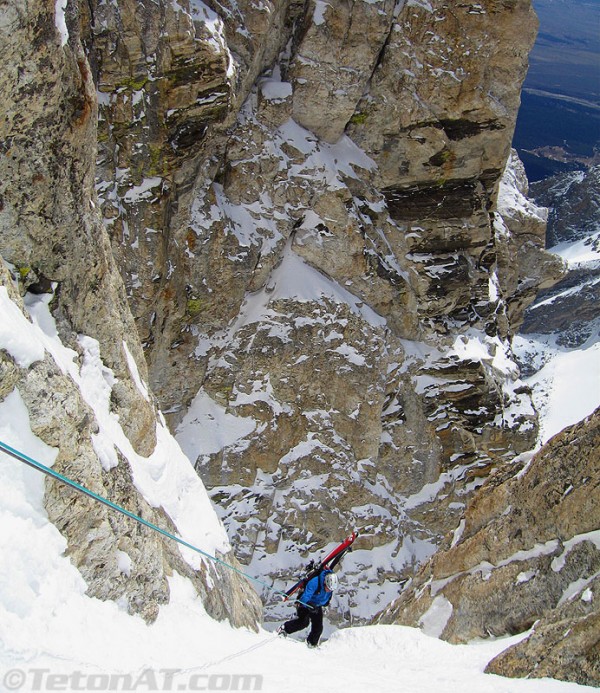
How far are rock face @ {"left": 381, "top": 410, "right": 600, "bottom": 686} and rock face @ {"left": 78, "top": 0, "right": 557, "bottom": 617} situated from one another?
15.4 m

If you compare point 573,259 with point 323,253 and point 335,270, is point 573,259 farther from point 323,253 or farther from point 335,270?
point 323,253

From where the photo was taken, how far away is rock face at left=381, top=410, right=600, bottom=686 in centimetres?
767

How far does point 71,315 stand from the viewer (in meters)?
8.12

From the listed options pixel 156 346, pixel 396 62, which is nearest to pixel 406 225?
pixel 396 62

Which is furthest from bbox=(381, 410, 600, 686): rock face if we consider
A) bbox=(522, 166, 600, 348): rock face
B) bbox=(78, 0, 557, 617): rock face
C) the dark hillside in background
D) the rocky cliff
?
the dark hillside in background


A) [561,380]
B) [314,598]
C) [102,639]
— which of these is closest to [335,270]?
[314,598]

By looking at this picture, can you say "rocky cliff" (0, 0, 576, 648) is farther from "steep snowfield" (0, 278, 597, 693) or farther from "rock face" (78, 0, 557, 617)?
"steep snowfield" (0, 278, 597, 693)

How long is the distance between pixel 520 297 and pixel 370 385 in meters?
18.7

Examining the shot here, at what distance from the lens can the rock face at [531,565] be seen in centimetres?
767

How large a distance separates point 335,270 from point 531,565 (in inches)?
787

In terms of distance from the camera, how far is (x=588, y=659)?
6.39 metres

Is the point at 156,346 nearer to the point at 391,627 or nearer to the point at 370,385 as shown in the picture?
the point at 370,385

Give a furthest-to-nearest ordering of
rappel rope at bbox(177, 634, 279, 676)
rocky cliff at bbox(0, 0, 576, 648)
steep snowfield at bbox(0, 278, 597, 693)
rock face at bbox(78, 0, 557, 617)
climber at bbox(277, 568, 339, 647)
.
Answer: rock face at bbox(78, 0, 557, 617) → rocky cliff at bbox(0, 0, 576, 648) → climber at bbox(277, 568, 339, 647) → rappel rope at bbox(177, 634, 279, 676) → steep snowfield at bbox(0, 278, 597, 693)

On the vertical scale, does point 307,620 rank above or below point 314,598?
below
